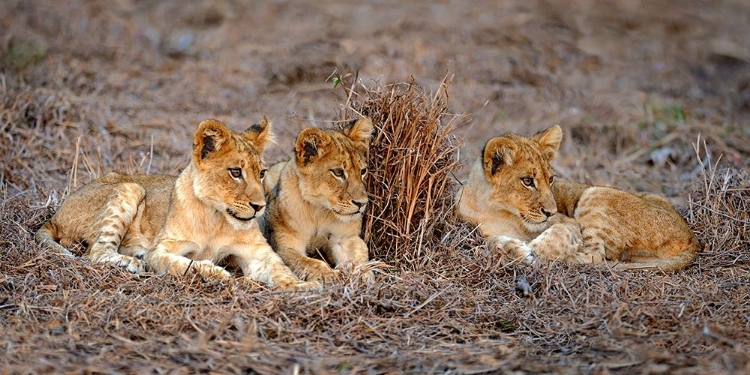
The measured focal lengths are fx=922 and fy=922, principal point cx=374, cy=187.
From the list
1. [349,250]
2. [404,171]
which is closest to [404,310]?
[349,250]

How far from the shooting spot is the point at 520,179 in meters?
7.57

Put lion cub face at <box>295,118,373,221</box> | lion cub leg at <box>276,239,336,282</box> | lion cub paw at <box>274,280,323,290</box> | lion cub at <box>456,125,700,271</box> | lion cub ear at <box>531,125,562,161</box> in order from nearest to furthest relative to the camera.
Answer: lion cub paw at <box>274,280,323,290</box>
lion cub leg at <box>276,239,336,282</box>
lion cub face at <box>295,118,373,221</box>
lion cub at <box>456,125,700,271</box>
lion cub ear at <box>531,125,562,161</box>

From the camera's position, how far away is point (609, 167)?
35.9 feet

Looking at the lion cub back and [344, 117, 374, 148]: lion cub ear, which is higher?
[344, 117, 374, 148]: lion cub ear

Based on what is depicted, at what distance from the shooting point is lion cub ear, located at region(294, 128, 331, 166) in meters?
6.75

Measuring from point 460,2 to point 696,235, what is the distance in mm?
11396

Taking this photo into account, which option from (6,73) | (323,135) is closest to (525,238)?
(323,135)

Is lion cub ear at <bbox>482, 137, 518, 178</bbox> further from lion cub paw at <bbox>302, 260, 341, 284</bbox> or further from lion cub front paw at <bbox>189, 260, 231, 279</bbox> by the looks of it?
lion cub front paw at <bbox>189, 260, 231, 279</bbox>

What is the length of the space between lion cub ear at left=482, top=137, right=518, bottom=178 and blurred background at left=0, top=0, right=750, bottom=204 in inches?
66.3

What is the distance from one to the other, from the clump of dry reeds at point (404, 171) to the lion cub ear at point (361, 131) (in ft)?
0.62

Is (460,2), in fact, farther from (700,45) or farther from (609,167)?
(609,167)

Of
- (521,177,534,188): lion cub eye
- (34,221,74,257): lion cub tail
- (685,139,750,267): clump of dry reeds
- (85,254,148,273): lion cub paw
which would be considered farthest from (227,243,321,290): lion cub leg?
(685,139,750,267): clump of dry reeds

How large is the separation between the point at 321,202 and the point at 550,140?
2253 mm

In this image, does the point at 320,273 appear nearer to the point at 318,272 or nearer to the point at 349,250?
the point at 318,272
